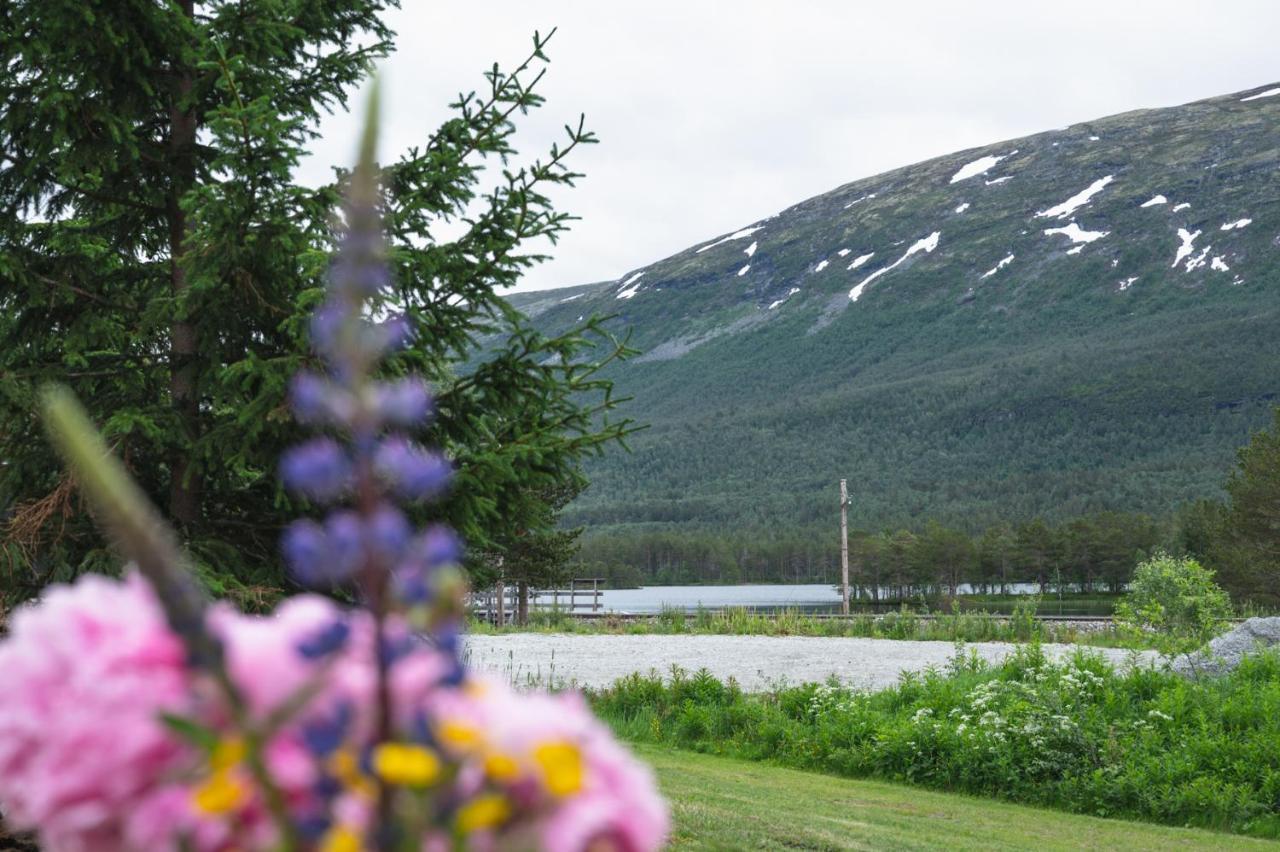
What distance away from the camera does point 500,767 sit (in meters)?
0.65

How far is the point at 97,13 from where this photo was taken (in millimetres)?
5711

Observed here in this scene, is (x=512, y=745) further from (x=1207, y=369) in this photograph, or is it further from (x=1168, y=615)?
(x=1207, y=369)

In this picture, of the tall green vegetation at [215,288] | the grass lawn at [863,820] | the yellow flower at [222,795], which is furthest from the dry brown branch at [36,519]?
the yellow flower at [222,795]

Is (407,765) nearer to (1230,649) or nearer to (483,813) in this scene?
(483,813)

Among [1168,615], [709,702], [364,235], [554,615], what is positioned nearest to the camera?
[364,235]

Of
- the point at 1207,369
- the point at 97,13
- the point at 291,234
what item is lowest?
the point at 291,234

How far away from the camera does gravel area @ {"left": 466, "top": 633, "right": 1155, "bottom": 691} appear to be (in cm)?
1631

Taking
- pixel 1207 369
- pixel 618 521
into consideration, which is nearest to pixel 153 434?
pixel 618 521

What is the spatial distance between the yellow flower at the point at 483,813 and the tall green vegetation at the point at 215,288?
14.9 feet

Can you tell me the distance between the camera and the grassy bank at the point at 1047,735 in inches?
341

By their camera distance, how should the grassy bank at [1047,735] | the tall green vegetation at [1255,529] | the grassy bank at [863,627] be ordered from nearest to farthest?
the grassy bank at [1047,735]
the grassy bank at [863,627]
the tall green vegetation at [1255,529]

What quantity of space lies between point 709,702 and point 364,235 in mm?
12230

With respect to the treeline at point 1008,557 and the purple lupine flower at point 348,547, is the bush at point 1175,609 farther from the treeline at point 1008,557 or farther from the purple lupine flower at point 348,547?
the treeline at point 1008,557

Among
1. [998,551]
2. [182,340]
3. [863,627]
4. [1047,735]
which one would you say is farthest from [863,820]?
[998,551]
